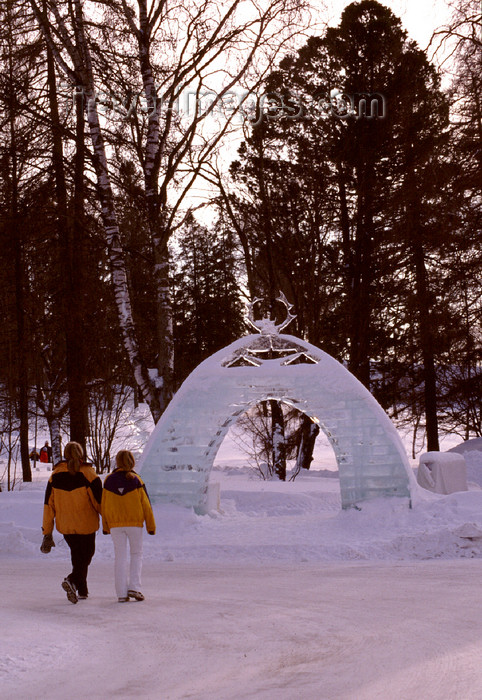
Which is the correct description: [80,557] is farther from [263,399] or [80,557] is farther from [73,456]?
[263,399]

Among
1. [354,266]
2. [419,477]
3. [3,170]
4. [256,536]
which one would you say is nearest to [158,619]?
[256,536]

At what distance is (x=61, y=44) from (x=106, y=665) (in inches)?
588

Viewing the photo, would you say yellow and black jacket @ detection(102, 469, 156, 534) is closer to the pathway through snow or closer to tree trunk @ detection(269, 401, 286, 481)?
the pathway through snow

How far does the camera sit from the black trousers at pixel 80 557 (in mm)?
9656

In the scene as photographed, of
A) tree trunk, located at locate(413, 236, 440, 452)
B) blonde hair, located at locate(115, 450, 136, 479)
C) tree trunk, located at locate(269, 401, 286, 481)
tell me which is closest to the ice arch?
blonde hair, located at locate(115, 450, 136, 479)

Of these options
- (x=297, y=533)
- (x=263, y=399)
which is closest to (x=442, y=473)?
(x=263, y=399)

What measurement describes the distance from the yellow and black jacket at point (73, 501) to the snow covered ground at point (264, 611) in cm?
75

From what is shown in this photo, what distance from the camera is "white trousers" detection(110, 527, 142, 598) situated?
9578mm

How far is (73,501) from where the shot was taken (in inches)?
385

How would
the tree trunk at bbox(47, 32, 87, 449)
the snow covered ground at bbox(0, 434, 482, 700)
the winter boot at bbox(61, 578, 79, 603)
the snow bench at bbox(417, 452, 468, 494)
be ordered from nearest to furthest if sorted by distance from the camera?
the snow covered ground at bbox(0, 434, 482, 700) < the winter boot at bbox(61, 578, 79, 603) < the snow bench at bbox(417, 452, 468, 494) < the tree trunk at bbox(47, 32, 87, 449)

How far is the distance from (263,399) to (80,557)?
24.8ft

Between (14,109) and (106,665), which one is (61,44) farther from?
(106,665)

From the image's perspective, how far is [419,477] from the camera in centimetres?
1978

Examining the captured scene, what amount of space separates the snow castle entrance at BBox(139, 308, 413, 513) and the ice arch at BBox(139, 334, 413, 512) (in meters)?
0.02
